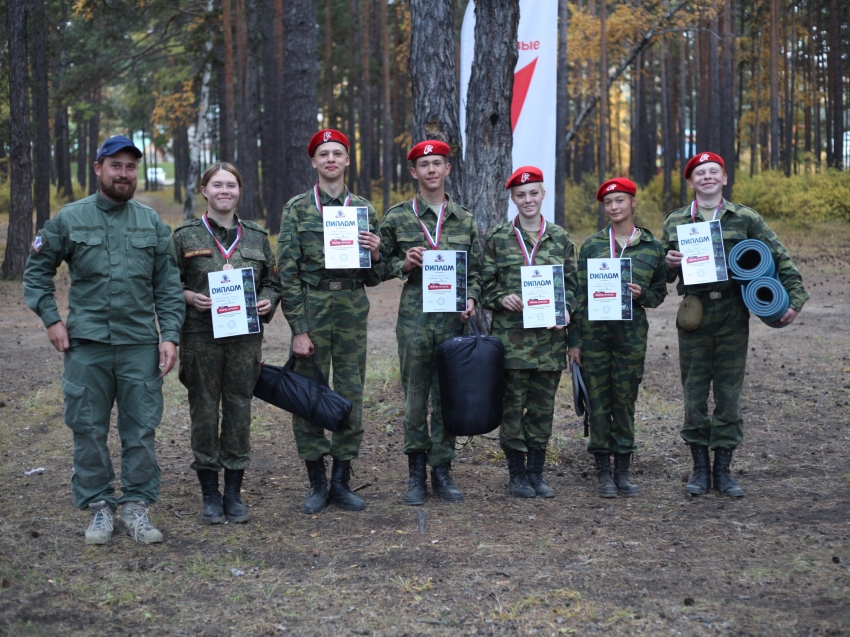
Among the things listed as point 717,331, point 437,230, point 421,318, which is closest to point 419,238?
point 437,230

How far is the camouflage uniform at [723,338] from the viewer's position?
5.65 meters

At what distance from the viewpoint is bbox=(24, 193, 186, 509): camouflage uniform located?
4777 millimetres

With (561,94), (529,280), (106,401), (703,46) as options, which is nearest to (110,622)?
(106,401)

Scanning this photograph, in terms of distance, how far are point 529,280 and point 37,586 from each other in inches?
126

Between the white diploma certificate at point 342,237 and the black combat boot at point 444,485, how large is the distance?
1.44 m

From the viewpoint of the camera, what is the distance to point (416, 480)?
18.6 ft

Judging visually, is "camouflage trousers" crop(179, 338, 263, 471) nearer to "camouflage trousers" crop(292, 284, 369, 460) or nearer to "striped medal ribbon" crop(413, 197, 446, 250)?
"camouflage trousers" crop(292, 284, 369, 460)

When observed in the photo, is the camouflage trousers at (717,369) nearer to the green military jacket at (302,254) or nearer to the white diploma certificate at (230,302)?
the green military jacket at (302,254)

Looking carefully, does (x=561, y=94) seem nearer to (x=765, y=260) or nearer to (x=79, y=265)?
(x=765, y=260)

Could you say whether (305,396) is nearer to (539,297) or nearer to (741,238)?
(539,297)

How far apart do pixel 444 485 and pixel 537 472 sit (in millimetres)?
630

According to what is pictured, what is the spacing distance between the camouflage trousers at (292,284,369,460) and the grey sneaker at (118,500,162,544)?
972mm

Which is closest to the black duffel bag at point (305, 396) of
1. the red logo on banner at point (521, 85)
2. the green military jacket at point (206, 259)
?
the green military jacket at point (206, 259)

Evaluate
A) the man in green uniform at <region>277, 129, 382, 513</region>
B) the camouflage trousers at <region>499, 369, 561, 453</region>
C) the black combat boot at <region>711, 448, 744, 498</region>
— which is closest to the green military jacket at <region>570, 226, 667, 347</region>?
the camouflage trousers at <region>499, 369, 561, 453</region>
